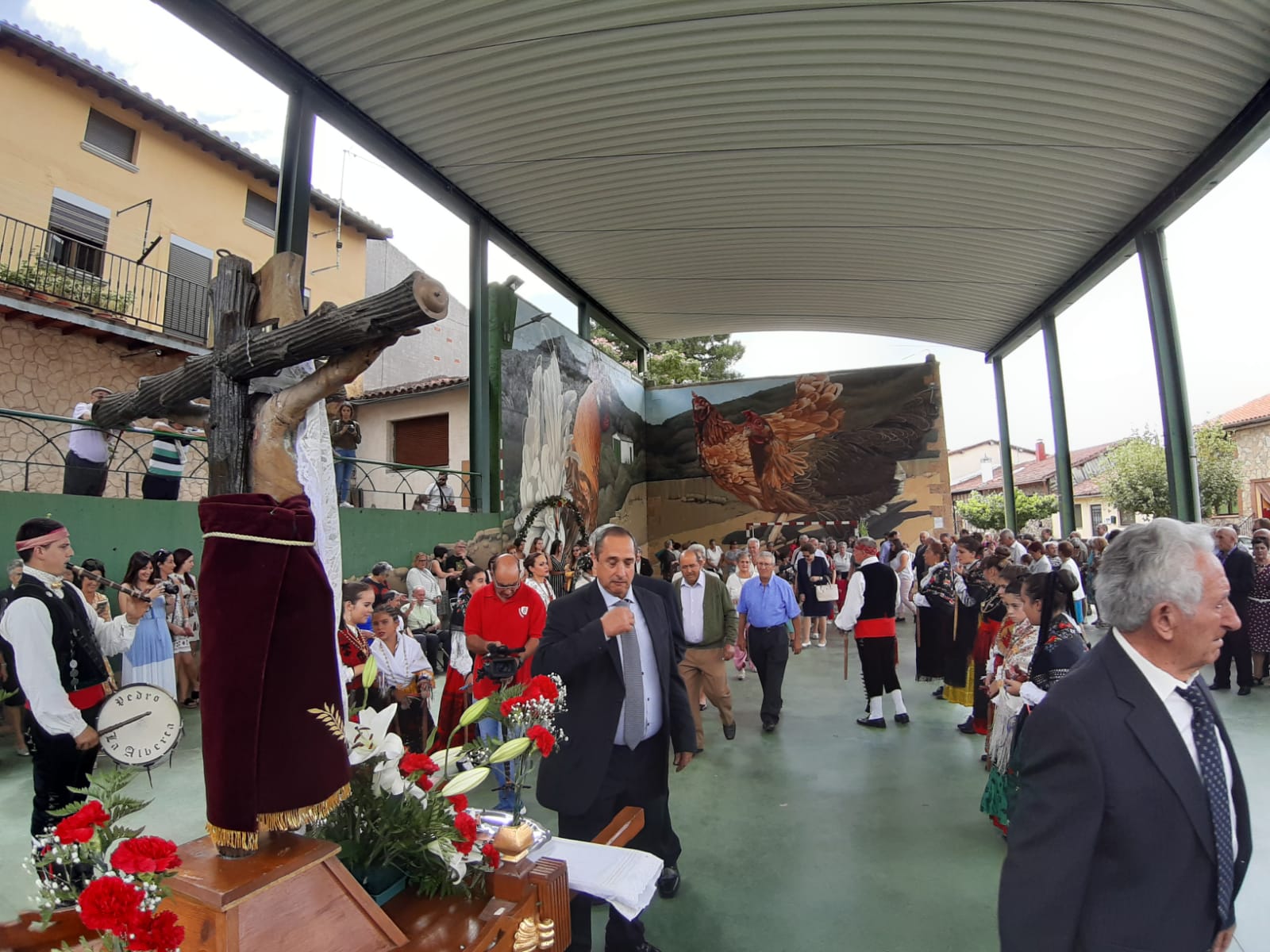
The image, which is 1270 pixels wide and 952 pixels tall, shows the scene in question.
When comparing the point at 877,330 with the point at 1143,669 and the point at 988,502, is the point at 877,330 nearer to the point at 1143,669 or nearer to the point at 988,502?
the point at 1143,669

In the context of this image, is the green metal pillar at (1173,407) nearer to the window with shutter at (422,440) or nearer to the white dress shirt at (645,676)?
the white dress shirt at (645,676)

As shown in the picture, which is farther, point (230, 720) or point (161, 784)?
point (161, 784)

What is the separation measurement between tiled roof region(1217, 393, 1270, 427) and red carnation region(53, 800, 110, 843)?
32.0 meters

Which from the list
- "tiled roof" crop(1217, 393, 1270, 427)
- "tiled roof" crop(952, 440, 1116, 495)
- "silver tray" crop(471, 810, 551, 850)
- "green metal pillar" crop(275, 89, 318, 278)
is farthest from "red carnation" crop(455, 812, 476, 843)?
"tiled roof" crop(952, 440, 1116, 495)

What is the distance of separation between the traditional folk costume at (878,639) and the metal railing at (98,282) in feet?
32.3

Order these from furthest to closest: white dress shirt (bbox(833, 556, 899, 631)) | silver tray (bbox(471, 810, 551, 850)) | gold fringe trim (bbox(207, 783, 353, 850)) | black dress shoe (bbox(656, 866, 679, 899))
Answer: white dress shirt (bbox(833, 556, 899, 631)), black dress shoe (bbox(656, 866, 679, 899)), silver tray (bbox(471, 810, 551, 850)), gold fringe trim (bbox(207, 783, 353, 850))

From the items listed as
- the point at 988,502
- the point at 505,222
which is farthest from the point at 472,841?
the point at 988,502

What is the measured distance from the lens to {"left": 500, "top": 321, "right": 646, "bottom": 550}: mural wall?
1259cm

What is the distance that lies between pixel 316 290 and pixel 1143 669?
1767cm

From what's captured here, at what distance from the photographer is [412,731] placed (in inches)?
203

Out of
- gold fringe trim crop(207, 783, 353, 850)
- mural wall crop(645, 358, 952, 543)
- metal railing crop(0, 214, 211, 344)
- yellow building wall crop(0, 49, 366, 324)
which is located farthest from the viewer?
mural wall crop(645, 358, 952, 543)

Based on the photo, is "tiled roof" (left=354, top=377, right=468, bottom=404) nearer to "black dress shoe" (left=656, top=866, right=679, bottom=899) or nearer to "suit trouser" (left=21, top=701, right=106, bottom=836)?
"suit trouser" (left=21, top=701, right=106, bottom=836)

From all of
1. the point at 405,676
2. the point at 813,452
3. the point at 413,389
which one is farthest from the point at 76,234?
the point at 813,452

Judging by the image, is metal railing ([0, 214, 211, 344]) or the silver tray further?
metal railing ([0, 214, 211, 344])
